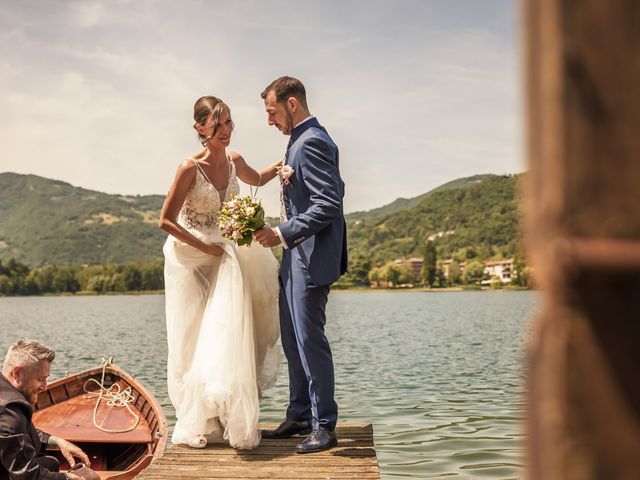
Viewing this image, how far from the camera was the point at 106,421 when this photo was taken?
6832 mm

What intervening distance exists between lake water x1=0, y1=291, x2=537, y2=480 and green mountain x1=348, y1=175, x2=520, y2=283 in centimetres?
7251

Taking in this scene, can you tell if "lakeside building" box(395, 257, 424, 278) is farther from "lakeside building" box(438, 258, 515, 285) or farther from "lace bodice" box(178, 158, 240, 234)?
"lace bodice" box(178, 158, 240, 234)

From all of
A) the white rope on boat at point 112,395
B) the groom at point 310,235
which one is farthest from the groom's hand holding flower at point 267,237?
the white rope on boat at point 112,395

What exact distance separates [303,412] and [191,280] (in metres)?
1.25

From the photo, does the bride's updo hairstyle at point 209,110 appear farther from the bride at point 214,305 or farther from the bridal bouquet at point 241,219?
the bridal bouquet at point 241,219

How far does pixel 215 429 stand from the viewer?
202 inches

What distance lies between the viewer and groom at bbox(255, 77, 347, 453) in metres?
4.85

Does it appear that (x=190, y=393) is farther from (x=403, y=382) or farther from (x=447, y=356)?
(x=447, y=356)

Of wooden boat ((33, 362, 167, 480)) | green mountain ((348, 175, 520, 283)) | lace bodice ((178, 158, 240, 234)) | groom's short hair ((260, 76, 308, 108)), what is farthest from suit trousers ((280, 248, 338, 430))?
green mountain ((348, 175, 520, 283))

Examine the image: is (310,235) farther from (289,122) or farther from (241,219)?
(289,122)

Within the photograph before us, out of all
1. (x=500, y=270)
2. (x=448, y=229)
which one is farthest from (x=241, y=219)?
(x=448, y=229)

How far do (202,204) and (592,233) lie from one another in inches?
193

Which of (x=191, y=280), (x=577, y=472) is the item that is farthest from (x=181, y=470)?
(x=577, y=472)

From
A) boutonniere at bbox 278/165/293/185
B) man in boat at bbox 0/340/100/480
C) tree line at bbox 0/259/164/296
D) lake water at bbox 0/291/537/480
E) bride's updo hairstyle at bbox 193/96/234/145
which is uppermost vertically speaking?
tree line at bbox 0/259/164/296
